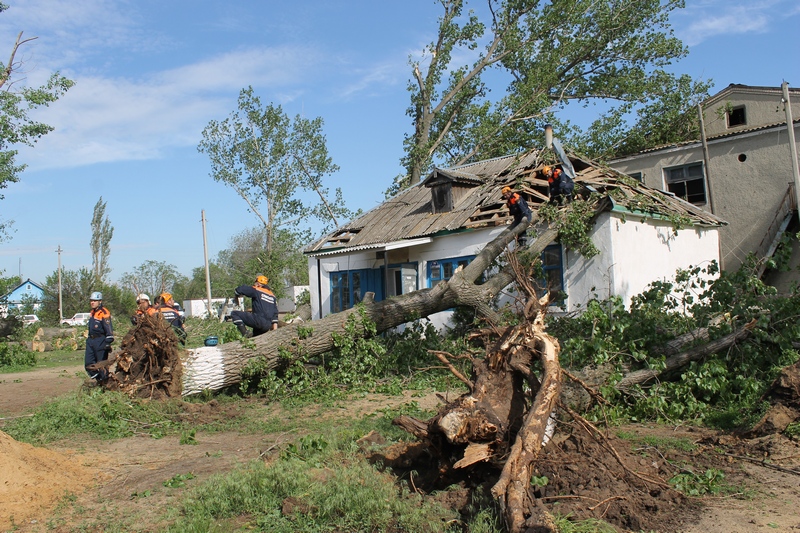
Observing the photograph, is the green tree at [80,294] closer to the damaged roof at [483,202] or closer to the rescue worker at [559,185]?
the damaged roof at [483,202]

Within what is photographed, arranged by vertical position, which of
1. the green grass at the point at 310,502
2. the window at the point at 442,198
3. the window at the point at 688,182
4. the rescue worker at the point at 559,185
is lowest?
the green grass at the point at 310,502

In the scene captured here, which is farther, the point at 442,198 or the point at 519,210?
the point at 442,198

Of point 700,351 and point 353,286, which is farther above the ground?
point 353,286

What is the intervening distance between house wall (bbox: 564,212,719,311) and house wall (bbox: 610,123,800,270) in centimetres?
698

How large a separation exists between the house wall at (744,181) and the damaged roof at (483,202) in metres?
4.72

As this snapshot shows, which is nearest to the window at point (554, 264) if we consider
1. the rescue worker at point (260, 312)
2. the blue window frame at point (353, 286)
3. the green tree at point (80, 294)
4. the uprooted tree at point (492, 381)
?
the blue window frame at point (353, 286)

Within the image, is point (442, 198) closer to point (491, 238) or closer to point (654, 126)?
point (491, 238)

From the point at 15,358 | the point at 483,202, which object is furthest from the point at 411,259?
the point at 15,358

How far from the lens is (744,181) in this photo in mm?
19797

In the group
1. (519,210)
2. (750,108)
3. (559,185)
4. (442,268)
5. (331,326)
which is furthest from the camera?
(750,108)

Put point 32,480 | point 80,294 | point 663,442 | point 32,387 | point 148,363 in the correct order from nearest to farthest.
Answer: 1. point 32,480
2. point 663,442
3. point 148,363
4. point 32,387
5. point 80,294

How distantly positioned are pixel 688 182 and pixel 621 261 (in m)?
10.0

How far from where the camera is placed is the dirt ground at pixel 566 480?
413 centimetres

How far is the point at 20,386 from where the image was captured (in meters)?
11.3
